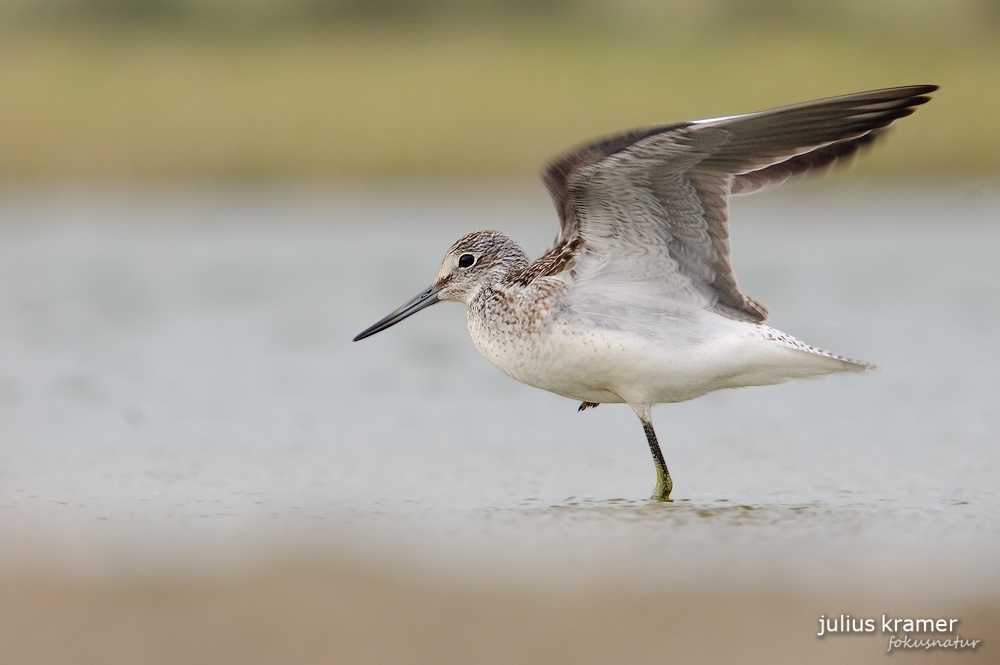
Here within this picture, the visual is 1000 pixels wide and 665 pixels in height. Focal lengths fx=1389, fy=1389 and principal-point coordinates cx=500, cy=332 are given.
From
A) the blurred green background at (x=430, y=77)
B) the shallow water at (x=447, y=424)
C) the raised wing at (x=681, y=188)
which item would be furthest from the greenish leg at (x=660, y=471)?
the blurred green background at (x=430, y=77)

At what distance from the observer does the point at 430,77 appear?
62.8ft

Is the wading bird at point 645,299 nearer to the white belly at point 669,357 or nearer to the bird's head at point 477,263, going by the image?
the white belly at point 669,357

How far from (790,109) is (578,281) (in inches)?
50.3

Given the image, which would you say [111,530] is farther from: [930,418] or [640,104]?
[640,104]

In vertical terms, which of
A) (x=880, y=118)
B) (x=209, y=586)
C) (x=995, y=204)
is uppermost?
(x=995, y=204)

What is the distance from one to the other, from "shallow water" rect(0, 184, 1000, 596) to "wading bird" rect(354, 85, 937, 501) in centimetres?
57

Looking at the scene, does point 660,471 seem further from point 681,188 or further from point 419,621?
point 419,621

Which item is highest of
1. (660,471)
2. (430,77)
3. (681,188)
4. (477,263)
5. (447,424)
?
(430,77)

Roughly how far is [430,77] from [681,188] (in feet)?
45.5

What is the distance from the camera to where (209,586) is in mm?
4809

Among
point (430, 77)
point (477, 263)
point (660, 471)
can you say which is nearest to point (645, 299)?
point (660, 471)

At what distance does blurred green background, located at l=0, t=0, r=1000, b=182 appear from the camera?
55.2 ft

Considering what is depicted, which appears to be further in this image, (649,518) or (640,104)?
(640,104)

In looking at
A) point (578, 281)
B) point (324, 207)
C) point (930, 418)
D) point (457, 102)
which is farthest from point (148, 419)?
point (457, 102)
